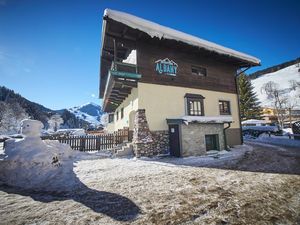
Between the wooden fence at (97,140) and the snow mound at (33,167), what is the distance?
4915mm

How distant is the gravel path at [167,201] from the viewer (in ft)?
11.4

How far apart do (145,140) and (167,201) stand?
6515 mm

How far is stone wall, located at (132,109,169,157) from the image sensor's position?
10570 mm

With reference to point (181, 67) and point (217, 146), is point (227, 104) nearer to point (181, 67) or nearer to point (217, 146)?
point (217, 146)

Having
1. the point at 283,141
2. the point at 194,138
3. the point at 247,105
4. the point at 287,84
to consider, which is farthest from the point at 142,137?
the point at 287,84

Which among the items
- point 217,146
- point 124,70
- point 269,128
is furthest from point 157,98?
point 269,128

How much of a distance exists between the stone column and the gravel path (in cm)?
381

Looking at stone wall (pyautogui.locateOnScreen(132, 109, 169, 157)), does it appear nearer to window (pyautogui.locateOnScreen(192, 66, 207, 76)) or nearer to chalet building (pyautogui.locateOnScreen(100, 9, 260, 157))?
chalet building (pyautogui.locateOnScreen(100, 9, 260, 157))

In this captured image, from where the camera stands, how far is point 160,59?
12.5 metres

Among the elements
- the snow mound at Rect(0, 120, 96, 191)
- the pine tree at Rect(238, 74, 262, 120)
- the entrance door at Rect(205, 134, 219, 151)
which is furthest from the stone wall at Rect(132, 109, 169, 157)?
the pine tree at Rect(238, 74, 262, 120)

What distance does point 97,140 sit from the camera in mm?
13945

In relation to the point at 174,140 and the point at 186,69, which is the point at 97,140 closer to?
the point at 174,140

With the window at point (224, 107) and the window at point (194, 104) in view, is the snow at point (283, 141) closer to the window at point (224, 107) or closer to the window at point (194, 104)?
the window at point (224, 107)

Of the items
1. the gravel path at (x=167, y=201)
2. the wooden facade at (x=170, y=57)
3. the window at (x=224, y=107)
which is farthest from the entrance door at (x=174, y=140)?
the window at (x=224, y=107)
